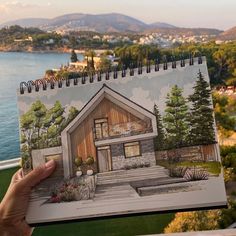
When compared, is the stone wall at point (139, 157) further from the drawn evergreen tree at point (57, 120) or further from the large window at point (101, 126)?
the drawn evergreen tree at point (57, 120)

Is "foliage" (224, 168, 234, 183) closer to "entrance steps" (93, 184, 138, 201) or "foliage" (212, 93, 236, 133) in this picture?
"foliage" (212, 93, 236, 133)

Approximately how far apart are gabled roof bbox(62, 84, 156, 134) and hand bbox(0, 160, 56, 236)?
6.4 inches

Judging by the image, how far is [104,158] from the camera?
1.50m

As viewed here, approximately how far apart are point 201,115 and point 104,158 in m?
0.35

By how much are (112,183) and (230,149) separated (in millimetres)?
2636

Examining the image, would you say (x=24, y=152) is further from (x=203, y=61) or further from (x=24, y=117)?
(x=203, y=61)

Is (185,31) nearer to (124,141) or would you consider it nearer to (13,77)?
(13,77)

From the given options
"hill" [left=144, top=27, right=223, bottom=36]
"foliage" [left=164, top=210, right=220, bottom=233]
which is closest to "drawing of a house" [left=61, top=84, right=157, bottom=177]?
"foliage" [left=164, top=210, right=220, bottom=233]

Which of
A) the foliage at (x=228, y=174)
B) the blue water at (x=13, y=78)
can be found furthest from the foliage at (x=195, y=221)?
the blue water at (x=13, y=78)

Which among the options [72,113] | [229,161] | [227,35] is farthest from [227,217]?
[227,35]

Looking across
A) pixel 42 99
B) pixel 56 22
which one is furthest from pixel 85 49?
pixel 42 99

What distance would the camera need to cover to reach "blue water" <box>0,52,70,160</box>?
141 inches

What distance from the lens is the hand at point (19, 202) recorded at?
1396mm

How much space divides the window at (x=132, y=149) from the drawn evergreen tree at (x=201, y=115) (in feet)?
0.59
